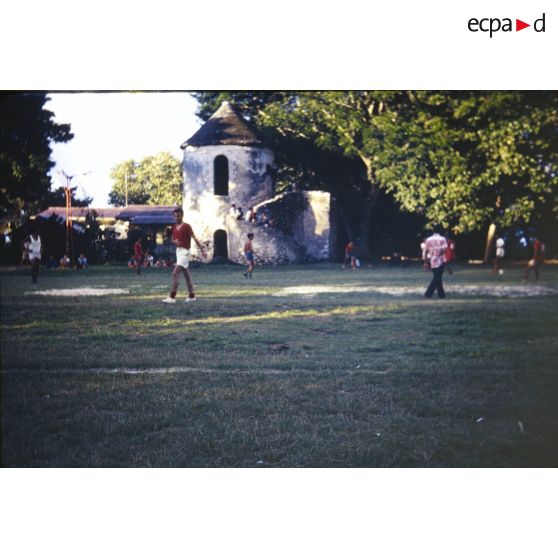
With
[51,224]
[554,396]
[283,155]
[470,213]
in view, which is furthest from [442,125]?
[51,224]

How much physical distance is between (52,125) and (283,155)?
153cm

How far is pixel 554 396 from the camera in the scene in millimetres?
3486

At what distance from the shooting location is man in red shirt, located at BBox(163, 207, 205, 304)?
3855mm

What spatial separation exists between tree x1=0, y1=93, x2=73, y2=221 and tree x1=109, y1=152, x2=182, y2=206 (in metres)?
0.43

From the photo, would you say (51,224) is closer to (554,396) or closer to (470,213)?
(470,213)

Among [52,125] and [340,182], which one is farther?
[340,182]

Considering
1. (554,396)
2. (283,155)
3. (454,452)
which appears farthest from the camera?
(283,155)

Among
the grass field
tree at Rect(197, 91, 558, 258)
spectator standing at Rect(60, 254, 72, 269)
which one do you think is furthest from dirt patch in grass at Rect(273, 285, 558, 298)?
spectator standing at Rect(60, 254, 72, 269)

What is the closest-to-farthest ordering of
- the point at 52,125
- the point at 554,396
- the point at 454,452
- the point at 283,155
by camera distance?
the point at 454,452
the point at 554,396
the point at 52,125
the point at 283,155

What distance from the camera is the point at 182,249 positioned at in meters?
3.85

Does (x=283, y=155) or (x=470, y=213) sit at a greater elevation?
(x=283, y=155)
